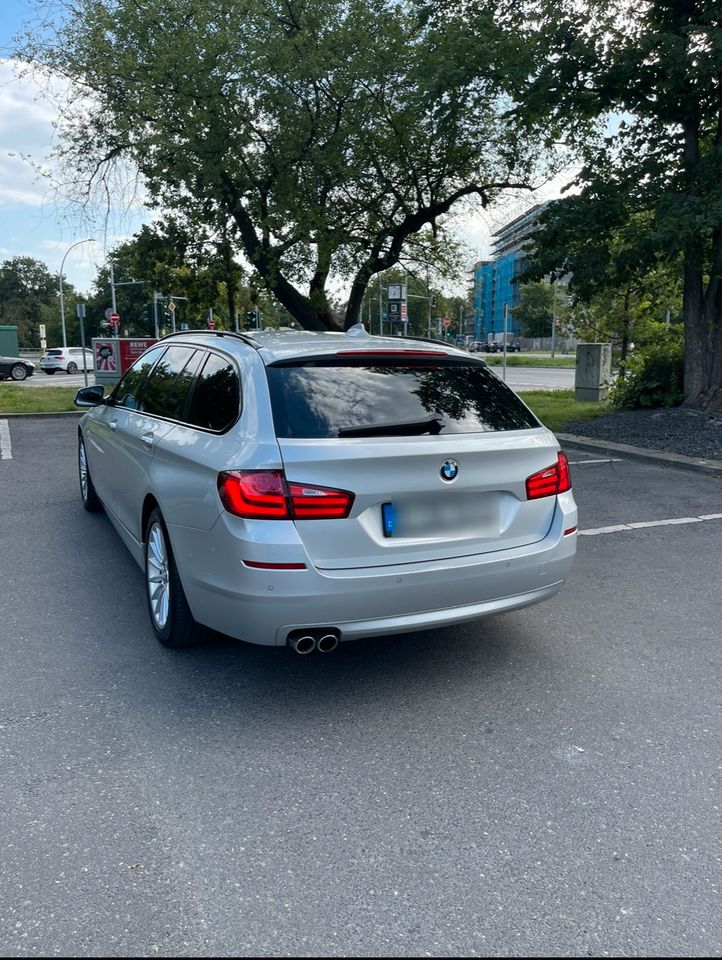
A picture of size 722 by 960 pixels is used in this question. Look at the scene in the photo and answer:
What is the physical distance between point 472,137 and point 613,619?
15.7 m

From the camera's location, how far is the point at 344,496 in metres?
3.38

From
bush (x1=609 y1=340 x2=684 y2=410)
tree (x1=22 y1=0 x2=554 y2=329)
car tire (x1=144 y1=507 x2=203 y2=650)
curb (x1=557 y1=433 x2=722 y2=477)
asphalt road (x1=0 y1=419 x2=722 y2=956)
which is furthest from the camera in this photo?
tree (x1=22 y1=0 x2=554 y2=329)

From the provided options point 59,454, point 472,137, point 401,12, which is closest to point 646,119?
point 472,137

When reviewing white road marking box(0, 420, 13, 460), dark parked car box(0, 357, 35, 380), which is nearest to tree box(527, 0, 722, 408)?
white road marking box(0, 420, 13, 460)

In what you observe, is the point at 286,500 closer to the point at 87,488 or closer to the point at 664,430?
the point at 87,488

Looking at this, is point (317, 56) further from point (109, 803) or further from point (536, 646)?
point (109, 803)

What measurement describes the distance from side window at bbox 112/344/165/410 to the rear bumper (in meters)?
1.96

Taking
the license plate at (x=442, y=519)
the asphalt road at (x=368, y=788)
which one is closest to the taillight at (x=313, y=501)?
the license plate at (x=442, y=519)

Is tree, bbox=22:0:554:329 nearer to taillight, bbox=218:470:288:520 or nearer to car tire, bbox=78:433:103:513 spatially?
car tire, bbox=78:433:103:513

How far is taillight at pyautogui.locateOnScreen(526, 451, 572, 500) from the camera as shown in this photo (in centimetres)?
392

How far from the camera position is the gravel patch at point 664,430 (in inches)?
435

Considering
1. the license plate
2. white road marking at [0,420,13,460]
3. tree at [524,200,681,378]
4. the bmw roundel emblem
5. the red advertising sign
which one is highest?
tree at [524,200,681,378]

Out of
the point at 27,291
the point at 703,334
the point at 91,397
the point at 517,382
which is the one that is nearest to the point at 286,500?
the point at 91,397

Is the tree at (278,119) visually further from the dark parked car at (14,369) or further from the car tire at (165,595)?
the dark parked car at (14,369)
